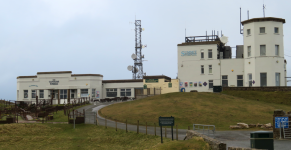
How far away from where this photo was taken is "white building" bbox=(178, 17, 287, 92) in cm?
4088

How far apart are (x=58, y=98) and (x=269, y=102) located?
134 feet

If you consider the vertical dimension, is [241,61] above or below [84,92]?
above

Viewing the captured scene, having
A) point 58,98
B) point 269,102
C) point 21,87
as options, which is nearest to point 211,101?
point 269,102

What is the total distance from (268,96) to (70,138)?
1069 inches

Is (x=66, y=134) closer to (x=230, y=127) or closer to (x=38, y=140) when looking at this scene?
(x=38, y=140)

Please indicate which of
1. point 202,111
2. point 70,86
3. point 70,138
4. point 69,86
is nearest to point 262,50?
point 202,111

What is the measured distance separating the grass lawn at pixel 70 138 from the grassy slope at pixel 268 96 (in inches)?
895

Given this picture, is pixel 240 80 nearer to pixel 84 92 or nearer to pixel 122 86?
pixel 122 86

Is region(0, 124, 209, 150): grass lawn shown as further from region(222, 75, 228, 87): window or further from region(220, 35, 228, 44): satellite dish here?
region(220, 35, 228, 44): satellite dish

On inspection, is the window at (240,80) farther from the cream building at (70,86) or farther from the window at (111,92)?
the window at (111,92)

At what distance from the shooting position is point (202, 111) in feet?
97.9

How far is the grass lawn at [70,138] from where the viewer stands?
19312 millimetres

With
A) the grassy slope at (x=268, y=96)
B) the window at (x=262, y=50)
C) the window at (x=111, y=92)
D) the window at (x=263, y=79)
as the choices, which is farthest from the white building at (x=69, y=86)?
the window at (x=262, y=50)

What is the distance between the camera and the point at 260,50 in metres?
41.4
